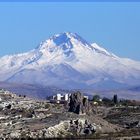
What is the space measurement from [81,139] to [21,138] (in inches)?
249

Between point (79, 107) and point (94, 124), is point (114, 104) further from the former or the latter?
point (94, 124)

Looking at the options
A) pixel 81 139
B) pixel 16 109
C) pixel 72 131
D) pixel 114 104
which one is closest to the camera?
pixel 81 139

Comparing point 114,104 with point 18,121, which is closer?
point 18,121

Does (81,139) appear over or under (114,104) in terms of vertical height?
under

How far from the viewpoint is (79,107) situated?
117438mm

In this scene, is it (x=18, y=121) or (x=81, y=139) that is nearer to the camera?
(x=81, y=139)

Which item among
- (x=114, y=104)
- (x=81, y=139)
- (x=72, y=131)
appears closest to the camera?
(x=81, y=139)

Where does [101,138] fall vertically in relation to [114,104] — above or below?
below

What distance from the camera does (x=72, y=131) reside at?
104 meters

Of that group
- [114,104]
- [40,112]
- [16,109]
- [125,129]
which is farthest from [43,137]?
[114,104]

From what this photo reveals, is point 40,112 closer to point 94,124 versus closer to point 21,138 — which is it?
point 94,124

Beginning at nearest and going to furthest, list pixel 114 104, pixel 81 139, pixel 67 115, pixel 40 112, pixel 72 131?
pixel 81 139, pixel 72 131, pixel 67 115, pixel 40 112, pixel 114 104

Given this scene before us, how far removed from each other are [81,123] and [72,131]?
147cm

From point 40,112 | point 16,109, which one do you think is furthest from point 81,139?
point 16,109
